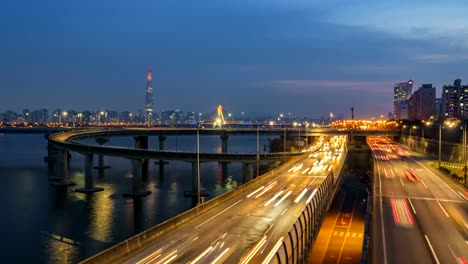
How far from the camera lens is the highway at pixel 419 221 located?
29.3m

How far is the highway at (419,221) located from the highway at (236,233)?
7.46 meters

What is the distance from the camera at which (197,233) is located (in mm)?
29125

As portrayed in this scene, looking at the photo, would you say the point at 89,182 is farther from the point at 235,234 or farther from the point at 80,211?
the point at 235,234

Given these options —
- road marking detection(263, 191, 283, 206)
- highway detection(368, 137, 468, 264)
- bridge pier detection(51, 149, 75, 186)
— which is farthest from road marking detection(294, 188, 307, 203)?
bridge pier detection(51, 149, 75, 186)

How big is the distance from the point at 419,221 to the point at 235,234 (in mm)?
20233

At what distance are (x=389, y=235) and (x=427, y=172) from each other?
4689cm

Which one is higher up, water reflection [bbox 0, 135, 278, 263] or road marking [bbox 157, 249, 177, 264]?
road marking [bbox 157, 249, 177, 264]

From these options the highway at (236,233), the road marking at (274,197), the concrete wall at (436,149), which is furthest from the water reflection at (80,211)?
the concrete wall at (436,149)

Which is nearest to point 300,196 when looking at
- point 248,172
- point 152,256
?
point 152,256

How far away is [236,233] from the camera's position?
95.4ft

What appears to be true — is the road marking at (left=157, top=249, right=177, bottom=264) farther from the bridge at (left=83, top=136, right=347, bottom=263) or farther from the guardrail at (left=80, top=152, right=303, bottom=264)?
the guardrail at (left=80, top=152, right=303, bottom=264)

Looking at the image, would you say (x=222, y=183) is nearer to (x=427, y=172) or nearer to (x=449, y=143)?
(x=427, y=172)

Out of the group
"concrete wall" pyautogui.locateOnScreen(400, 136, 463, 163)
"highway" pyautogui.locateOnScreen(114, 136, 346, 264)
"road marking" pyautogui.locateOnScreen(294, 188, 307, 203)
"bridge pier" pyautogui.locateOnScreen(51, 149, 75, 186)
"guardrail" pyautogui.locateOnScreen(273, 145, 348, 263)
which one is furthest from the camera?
"bridge pier" pyautogui.locateOnScreen(51, 149, 75, 186)

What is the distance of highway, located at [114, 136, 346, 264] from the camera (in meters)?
24.0
